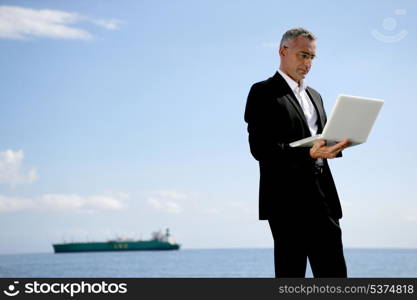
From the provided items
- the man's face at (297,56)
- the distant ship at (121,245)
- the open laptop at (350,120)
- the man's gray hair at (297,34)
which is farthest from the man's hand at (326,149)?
the distant ship at (121,245)

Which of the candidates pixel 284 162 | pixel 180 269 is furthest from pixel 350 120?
pixel 180 269

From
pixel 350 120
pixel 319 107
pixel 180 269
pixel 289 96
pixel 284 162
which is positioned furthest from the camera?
pixel 180 269

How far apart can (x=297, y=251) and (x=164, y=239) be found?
99128mm

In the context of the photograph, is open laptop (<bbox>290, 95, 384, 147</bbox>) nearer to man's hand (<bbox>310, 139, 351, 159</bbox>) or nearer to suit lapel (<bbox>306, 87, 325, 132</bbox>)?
man's hand (<bbox>310, 139, 351, 159</bbox>)

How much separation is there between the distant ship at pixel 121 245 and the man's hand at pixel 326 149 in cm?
9451

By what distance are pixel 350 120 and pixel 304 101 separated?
556mm

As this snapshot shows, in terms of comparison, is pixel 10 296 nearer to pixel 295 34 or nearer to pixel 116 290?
pixel 116 290

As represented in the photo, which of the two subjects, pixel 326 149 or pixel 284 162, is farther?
pixel 284 162

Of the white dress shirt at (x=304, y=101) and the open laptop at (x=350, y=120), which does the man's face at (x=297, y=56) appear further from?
the open laptop at (x=350, y=120)

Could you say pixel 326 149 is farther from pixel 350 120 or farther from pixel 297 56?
pixel 297 56

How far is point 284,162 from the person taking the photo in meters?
4.00

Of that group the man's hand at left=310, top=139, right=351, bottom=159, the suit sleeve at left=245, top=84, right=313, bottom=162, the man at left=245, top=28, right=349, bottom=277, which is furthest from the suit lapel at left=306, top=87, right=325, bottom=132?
the man's hand at left=310, top=139, right=351, bottom=159

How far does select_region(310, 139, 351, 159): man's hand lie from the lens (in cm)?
374

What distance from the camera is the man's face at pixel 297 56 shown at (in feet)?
13.2
